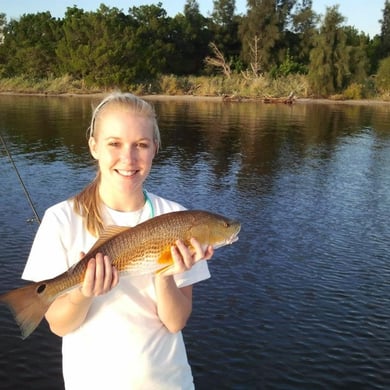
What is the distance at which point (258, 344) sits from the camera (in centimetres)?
864

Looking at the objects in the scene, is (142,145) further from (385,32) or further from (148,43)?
(385,32)

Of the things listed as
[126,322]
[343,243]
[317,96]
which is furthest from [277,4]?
[126,322]

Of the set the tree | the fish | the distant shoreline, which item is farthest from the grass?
the fish

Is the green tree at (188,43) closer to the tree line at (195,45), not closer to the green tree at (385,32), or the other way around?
the tree line at (195,45)

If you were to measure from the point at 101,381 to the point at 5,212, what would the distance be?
41.8 ft

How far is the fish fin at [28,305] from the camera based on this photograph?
248cm

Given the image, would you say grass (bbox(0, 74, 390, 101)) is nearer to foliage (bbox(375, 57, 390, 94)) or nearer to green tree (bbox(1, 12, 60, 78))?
foliage (bbox(375, 57, 390, 94))

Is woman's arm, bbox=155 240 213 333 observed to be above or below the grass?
above

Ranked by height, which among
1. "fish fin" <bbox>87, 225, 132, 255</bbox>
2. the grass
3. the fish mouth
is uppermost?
the fish mouth

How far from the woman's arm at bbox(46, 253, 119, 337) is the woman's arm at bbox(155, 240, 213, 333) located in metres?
0.28

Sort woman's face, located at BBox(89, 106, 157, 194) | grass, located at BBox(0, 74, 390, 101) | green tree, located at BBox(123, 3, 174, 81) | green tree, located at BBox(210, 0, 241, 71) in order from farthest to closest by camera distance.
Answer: green tree, located at BBox(210, 0, 241, 71), green tree, located at BBox(123, 3, 174, 81), grass, located at BBox(0, 74, 390, 101), woman's face, located at BBox(89, 106, 157, 194)

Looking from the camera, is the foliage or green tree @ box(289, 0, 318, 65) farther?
green tree @ box(289, 0, 318, 65)

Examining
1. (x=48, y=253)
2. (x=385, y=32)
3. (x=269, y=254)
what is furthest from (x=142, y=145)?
(x=385, y=32)

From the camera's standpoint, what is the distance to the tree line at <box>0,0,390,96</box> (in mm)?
64000
